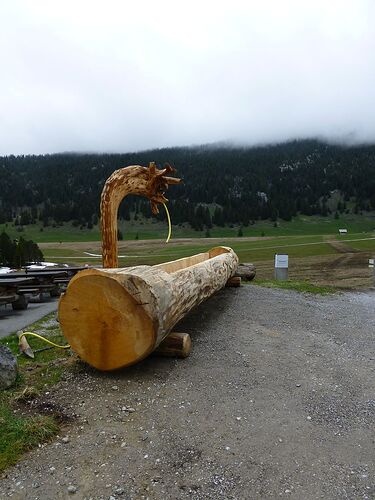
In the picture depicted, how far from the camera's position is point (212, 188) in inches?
6181

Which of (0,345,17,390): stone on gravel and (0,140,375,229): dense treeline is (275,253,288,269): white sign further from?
(0,140,375,229): dense treeline

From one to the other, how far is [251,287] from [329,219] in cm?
13112

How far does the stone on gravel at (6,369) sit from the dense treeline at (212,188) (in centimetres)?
11512

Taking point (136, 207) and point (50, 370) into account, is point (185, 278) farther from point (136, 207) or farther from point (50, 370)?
point (136, 207)

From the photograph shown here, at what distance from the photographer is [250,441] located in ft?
12.0

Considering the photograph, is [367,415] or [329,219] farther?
[329,219]

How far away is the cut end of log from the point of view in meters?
4.76

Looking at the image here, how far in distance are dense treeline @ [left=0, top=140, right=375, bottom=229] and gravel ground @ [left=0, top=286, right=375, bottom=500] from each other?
114 meters

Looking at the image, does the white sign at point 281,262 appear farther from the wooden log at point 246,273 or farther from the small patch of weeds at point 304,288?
the small patch of weeds at point 304,288

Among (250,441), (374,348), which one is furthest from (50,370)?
(374,348)

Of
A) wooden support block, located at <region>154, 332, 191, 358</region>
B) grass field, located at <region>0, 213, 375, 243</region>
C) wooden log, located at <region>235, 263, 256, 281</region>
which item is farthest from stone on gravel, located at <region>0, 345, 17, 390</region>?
grass field, located at <region>0, 213, 375, 243</region>

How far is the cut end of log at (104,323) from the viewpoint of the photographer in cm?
476

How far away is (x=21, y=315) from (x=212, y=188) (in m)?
150

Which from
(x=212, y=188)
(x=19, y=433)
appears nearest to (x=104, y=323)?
(x=19, y=433)
